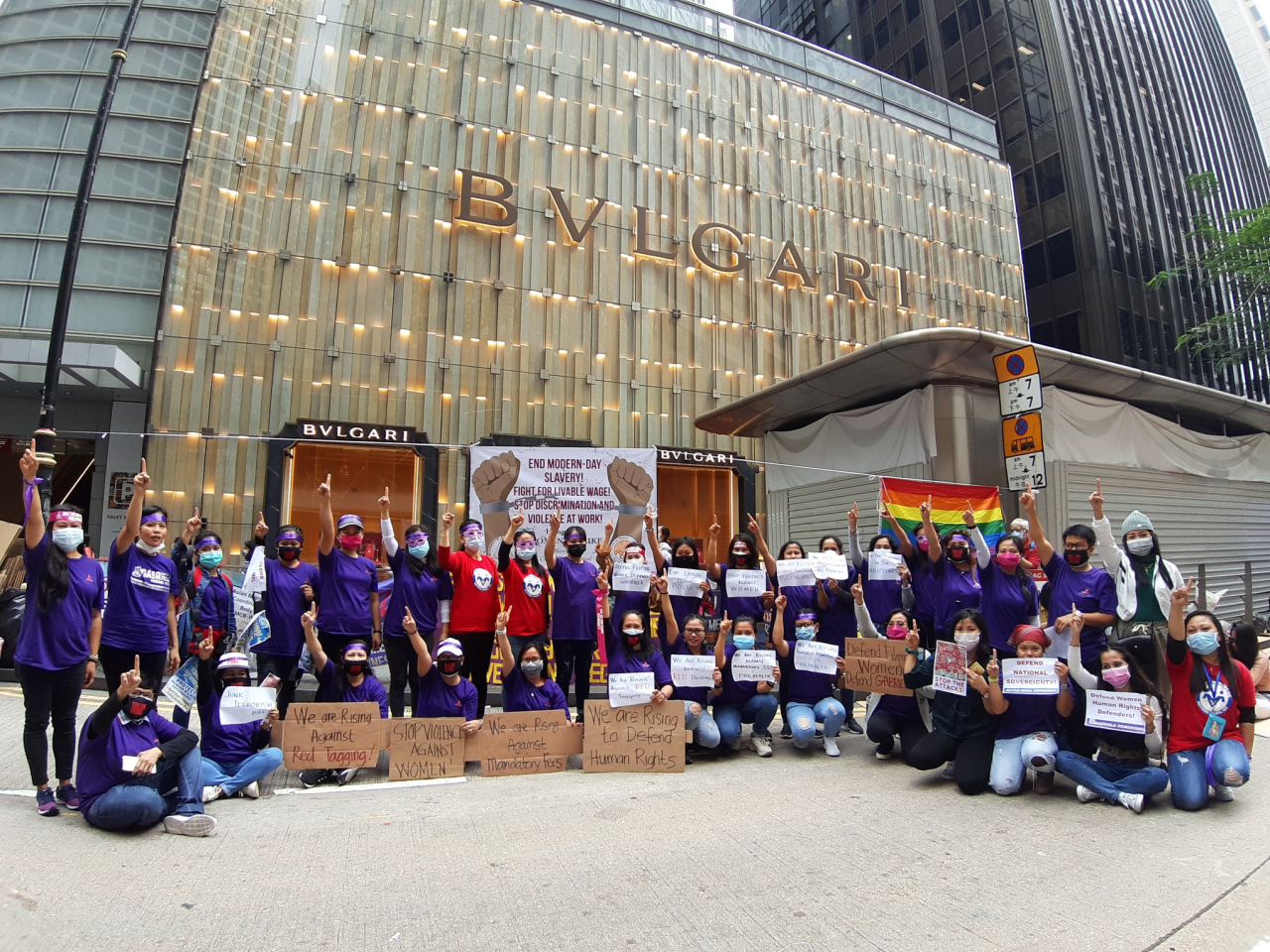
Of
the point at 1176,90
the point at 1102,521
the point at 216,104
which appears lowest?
the point at 1102,521

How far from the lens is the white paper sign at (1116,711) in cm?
479

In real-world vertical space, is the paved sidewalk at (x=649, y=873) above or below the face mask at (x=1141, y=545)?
below

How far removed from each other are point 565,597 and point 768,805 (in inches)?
96.9

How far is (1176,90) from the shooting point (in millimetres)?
39906

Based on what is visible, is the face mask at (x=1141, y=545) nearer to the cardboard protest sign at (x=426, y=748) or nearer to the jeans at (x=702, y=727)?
the jeans at (x=702, y=727)

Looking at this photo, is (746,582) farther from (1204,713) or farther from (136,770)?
(136,770)

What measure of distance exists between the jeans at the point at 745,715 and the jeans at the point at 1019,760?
1.81 meters

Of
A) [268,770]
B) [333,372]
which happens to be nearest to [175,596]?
[268,770]

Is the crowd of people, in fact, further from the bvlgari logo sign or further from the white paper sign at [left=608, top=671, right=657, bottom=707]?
the bvlgari logo sign

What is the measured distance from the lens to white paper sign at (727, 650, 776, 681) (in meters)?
6.32

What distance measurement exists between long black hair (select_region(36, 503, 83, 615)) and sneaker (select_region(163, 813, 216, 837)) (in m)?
1.50

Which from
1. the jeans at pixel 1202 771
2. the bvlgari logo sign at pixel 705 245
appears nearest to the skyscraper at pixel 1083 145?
the bvlgari logo sign at pixel 705 245

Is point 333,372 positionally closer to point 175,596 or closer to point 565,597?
point 175,596

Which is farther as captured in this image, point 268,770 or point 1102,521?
point 1102,521
